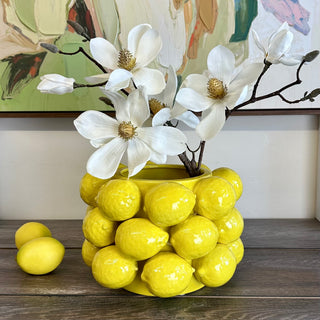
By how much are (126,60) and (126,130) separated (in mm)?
96

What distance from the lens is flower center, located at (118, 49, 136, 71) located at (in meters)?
0.50

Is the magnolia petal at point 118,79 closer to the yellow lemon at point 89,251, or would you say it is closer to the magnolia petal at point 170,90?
the magnolia petal at point 170,90

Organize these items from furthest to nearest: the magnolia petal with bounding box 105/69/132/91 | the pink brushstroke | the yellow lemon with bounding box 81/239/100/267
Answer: the pink brushstroke → the yellow lemon with bounding box 81/239/100/267 → the magnolia petal with bounding box 105/69/132/91

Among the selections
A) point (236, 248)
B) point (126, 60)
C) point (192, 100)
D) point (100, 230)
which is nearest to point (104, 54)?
point (126, 60)

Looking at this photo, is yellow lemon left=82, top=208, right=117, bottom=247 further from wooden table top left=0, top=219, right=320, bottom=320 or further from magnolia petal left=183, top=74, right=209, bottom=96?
magnolia petal left=183, top=74, right=209, bottom=96

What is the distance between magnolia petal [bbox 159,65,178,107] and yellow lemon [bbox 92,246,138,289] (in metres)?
0.22

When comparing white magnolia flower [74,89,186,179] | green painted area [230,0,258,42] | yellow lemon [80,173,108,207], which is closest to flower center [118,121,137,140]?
white magnolia flower [74,89,186,179]

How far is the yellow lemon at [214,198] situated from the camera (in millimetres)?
497

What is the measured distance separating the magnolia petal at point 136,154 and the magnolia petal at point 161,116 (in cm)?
3

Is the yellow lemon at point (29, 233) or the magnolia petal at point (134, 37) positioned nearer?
the magnolia petal at point (134, 37)

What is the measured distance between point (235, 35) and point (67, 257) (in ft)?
1.81

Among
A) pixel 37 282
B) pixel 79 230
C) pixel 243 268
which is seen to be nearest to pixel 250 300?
pixel 243 268

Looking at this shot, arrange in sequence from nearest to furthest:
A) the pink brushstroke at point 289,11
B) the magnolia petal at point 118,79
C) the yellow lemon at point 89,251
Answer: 1. the magnolia petal at point 118,79
2. the yellow lemon at point 89,251
3. the pink brushstroke at point 289,11

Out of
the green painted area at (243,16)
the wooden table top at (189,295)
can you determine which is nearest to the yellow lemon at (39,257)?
the wooden table top at (189,295)
